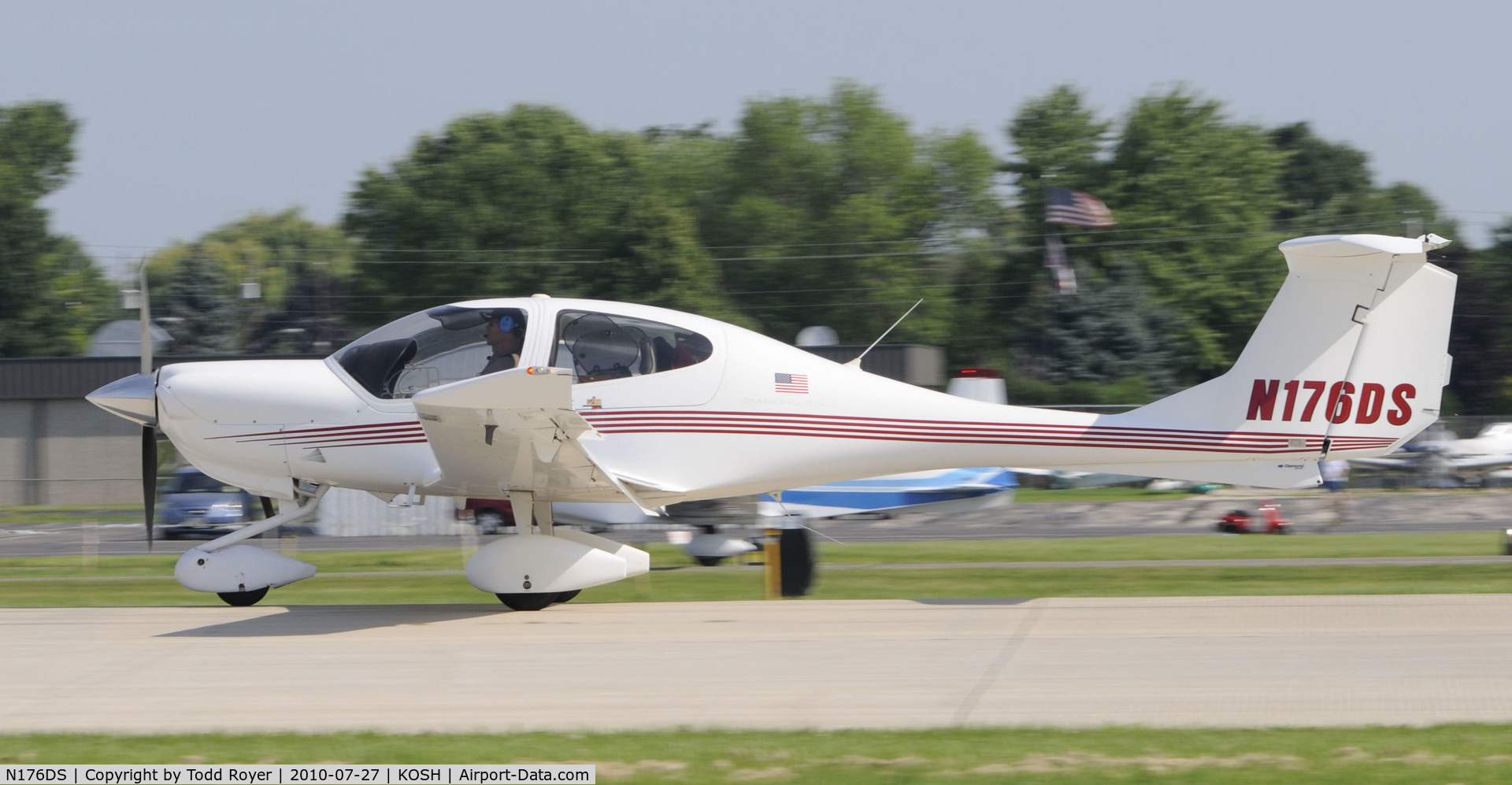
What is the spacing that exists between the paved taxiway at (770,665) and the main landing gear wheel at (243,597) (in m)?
0.13

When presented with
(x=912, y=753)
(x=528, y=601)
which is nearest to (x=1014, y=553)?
(x=528, y=601)

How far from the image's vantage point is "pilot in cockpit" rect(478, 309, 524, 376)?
914 cm

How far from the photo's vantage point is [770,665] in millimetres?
7473

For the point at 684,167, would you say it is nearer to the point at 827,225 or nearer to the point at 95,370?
the point at 827,225

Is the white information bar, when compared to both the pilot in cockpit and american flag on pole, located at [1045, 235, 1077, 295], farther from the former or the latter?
american flag on pole, located at [1045, 235, 1077, 295]

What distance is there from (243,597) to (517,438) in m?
2.80

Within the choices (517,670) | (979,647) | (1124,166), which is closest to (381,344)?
(517,670)

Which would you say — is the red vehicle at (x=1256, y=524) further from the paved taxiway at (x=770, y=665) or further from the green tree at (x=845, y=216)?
the green tree at (x=845, y=216)

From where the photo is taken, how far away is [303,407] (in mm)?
9516

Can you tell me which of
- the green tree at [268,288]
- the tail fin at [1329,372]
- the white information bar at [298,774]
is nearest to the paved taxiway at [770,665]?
the white information bar at [298,774]

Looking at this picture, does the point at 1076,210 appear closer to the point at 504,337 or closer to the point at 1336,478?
the point at 1336,478

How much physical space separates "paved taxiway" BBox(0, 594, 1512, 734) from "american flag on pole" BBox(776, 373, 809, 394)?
1.59 metres

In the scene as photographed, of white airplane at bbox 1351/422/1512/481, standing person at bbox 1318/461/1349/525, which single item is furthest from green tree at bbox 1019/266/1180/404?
standing person at bbox 1318/461/1349/525

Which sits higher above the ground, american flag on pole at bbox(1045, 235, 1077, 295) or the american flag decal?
american flag on pole at bbox(1045, 235, 1077, 295)
